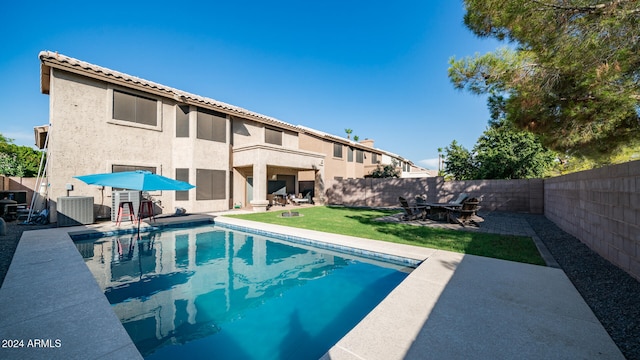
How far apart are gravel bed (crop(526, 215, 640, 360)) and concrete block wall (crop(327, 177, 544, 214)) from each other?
9.67 m

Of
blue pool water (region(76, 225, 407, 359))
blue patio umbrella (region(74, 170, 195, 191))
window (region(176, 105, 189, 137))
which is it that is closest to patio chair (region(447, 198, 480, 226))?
blue pool water (region(76, 225, 407, 359))

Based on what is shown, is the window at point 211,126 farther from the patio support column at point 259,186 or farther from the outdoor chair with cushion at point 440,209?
the outdoor chair with cushion at point 440,209

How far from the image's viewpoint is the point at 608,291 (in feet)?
12.5

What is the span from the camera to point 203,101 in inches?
583

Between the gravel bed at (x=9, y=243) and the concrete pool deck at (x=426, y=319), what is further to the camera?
the gravel bed at (x=9, y=243)

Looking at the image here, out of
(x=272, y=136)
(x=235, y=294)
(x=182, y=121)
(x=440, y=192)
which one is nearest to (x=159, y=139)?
(x=182, y=121)

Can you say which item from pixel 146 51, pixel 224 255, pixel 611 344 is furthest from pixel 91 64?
pixel 611 344

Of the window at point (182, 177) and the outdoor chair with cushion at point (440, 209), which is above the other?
the window at point (182, 177)

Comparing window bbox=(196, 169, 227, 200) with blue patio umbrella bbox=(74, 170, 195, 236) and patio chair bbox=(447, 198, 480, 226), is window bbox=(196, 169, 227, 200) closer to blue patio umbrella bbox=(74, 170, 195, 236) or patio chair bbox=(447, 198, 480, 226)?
blue patio umbrella bbox=(74, 170, 195, 236)

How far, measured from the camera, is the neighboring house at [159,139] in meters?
10.6

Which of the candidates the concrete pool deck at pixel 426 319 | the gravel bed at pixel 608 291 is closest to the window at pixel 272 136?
the concrete pool deck at pixel 426 319

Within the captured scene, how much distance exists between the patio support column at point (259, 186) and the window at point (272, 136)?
418 cm

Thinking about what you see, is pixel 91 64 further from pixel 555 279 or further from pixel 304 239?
pixel 555 279

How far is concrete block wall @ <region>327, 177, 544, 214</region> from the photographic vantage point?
47.7ft
